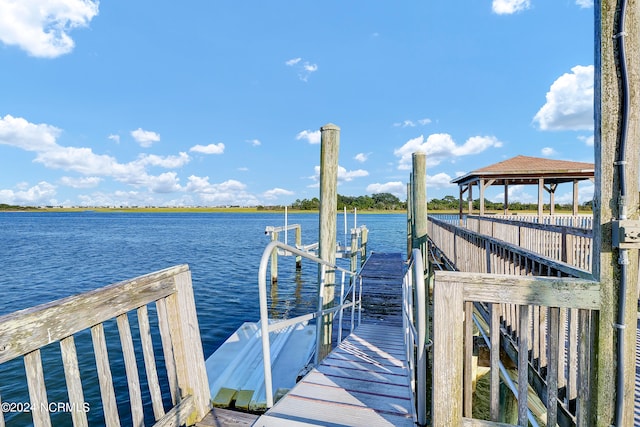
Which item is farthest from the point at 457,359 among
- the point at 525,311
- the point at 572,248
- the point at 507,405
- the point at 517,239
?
the point at 517,239

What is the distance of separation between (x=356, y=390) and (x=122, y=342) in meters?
1.76

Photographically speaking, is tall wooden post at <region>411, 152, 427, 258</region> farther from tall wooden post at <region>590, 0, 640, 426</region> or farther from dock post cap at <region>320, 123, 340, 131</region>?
tall wooden post at <region>590, 0, 640, 426</region>

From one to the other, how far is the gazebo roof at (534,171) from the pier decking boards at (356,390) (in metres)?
12.5

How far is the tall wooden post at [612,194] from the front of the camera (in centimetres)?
173

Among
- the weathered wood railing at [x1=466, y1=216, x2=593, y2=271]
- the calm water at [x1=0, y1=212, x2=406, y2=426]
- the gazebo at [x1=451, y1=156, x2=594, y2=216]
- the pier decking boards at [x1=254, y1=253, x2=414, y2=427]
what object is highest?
the gazebo at [x1=451, y1=156, x2=594, y2=216]

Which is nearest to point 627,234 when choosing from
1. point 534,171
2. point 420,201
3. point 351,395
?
point 351,395

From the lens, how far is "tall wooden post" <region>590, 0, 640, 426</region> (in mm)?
1732

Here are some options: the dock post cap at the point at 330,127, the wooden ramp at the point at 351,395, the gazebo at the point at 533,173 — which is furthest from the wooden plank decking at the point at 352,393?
the gazebo at the point at 533,173

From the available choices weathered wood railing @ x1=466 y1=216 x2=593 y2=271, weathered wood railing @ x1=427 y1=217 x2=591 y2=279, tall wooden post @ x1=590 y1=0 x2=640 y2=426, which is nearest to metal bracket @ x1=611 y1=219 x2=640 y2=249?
tall wooden post @ x1=590 y1=0 x2=640 y2=426

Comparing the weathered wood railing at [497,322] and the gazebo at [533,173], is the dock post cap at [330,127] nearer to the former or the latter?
the weathered wood railing at [497,322]

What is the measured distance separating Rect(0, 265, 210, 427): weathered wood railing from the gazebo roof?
15.0 m

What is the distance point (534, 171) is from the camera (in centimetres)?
1459

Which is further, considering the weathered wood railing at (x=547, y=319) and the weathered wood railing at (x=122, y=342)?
the weathered wood railing at (x=547, y=319)

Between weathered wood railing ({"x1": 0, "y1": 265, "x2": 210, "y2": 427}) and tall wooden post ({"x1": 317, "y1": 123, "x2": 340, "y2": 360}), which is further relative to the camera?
tall wooden post ({"x1": 317, "y1": 123, "x2": 340, "y2": 360})
